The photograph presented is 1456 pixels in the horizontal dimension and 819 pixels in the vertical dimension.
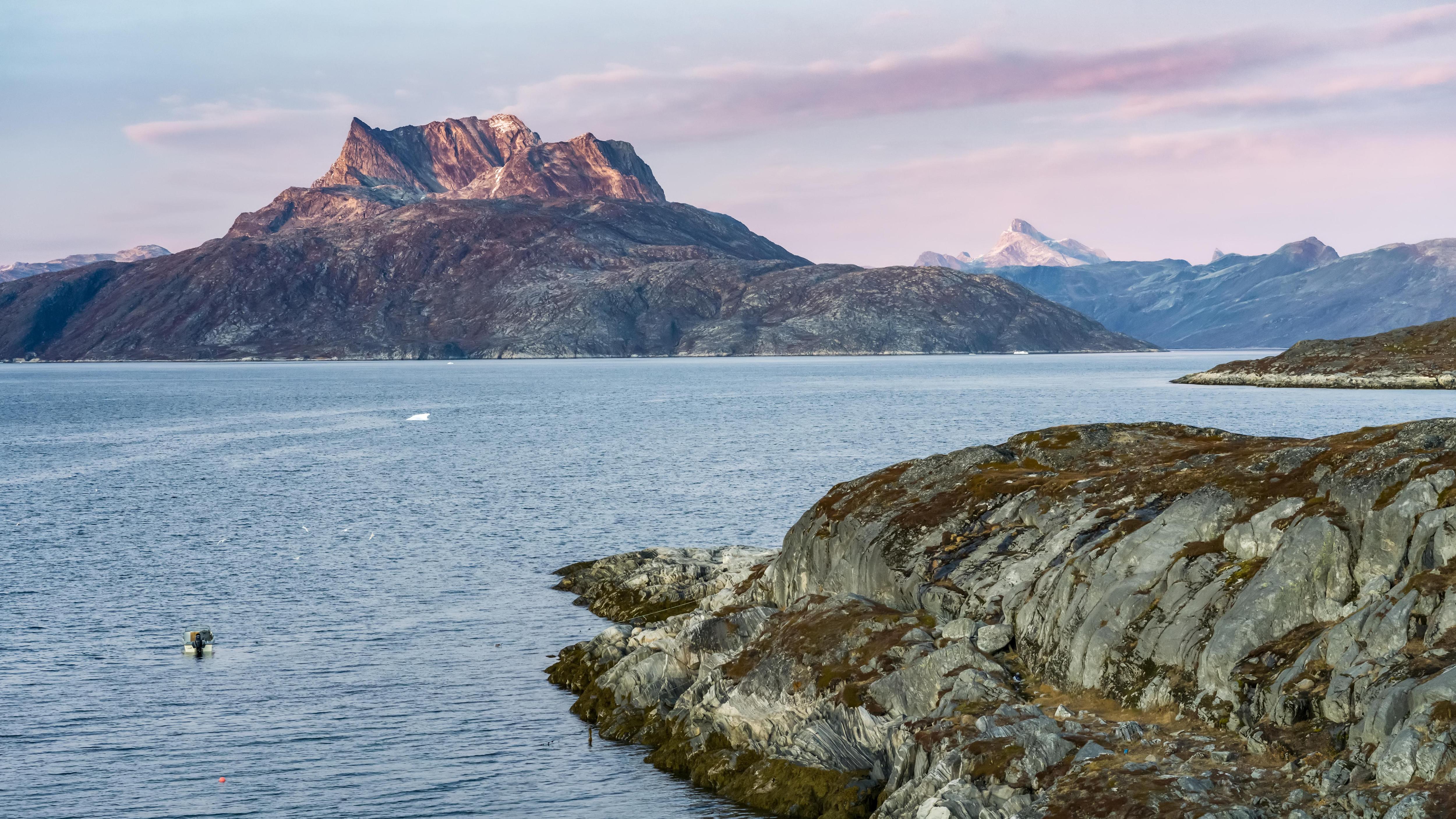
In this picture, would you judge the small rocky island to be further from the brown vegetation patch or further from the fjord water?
the fjord water

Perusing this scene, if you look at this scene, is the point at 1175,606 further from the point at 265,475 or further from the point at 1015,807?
the point at 265,475

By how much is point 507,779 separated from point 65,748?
1325cm

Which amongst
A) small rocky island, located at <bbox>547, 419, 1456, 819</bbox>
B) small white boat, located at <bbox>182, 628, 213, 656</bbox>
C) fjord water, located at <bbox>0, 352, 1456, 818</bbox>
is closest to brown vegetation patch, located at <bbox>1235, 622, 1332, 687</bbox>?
small rocky island, located at <bbox>547, 419, 1456, 819</bbox>

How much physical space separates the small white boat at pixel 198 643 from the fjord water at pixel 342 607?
519 mm

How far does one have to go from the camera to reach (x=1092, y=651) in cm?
2866

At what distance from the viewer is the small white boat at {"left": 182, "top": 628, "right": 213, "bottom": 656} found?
1793 inches

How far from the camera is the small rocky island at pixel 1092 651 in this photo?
22422 millimetres

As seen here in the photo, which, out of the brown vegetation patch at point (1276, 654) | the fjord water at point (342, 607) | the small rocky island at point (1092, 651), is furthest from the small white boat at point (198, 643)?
the brown vegetation patch at point (1276, 654)

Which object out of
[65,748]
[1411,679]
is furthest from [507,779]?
[1411,679]

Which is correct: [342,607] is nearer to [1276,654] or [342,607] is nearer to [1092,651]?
[1092,651]

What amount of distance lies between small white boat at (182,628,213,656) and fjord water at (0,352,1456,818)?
0.52 m

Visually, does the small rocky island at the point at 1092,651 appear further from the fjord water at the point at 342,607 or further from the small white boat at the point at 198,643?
the small white boat at the point at 198,643

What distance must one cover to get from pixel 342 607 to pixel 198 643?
29.8 feet

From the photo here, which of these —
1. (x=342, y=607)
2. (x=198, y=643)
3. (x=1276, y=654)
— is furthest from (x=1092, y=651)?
(x=342, y=607)
